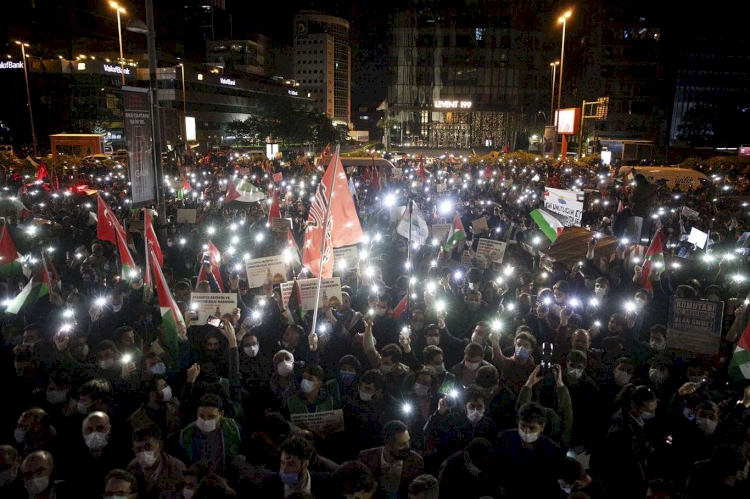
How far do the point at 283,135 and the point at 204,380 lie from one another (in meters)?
57.7

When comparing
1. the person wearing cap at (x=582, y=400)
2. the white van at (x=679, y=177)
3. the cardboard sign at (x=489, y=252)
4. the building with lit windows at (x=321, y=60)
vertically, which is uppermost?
the building with lit windows at (x=321, y=60)

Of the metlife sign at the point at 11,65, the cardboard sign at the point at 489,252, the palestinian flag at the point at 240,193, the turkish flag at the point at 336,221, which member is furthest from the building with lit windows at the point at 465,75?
the turkish flag at the point at 336,221

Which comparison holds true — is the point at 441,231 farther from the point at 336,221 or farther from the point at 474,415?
the point at 474,415

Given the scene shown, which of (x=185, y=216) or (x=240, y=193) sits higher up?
(x=240, y=193)

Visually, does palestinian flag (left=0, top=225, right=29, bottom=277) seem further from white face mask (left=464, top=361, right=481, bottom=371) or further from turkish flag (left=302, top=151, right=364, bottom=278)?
white face mask (left=464, top=361, right=481, bottom=371)

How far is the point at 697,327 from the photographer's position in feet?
19.5

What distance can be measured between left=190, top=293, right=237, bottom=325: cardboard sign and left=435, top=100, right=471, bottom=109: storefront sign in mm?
73473

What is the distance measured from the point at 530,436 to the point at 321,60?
152m

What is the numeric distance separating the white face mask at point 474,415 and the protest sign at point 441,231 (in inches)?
253

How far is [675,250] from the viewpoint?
1026 cm

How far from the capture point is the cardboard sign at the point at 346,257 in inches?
326

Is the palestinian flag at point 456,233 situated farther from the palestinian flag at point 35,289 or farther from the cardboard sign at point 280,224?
the palestinian flag at point 35,289

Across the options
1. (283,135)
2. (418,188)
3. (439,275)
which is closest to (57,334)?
(439,275)

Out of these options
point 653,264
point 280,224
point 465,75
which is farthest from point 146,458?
point 465,75
